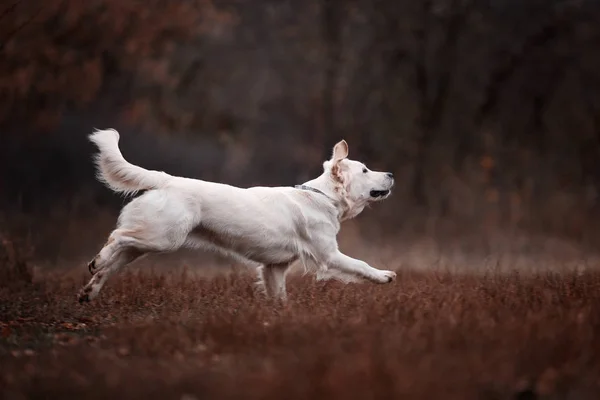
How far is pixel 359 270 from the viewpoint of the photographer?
7.56 metres

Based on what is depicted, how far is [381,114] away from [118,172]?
12.2 m

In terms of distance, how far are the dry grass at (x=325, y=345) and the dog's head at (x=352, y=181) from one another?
989 mm

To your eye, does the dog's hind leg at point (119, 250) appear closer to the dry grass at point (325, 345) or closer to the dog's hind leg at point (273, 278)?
the dry grass at point (325, 345)

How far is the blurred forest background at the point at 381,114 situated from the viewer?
1448 cm

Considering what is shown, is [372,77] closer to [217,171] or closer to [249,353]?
[217,171]

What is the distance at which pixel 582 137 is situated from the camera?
16938 mm

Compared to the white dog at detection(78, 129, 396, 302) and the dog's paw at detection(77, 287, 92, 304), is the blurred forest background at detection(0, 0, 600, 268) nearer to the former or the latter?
the white dog at detection(78, 129, 396, 302)

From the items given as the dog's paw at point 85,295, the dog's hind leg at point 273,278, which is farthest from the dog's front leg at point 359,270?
the dog's paw at point 85,295

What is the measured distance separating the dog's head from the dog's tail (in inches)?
71.1

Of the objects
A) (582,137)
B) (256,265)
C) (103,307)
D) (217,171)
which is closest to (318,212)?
(256,265)

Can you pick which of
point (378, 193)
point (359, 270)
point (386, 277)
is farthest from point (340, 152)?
point (386, 277)

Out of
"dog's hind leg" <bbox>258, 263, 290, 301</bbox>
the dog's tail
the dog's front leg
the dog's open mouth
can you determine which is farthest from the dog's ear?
→ the dog's tail

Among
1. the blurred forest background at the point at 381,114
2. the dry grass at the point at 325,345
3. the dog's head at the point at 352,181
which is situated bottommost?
the dry grass at the point at 325,345

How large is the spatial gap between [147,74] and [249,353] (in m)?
14.4
